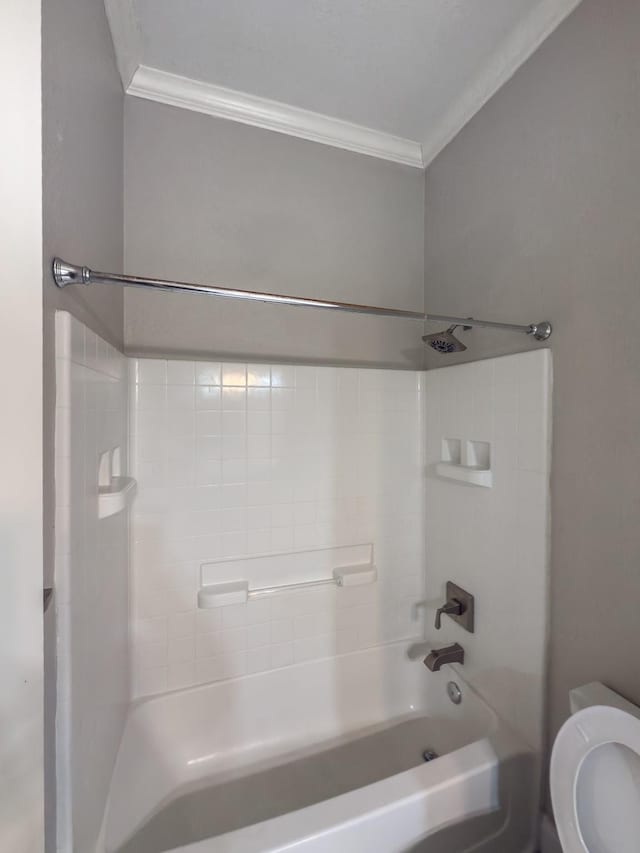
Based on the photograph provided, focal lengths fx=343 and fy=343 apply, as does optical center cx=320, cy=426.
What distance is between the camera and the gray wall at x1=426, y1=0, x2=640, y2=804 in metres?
0.80

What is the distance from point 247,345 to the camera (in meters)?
1.38

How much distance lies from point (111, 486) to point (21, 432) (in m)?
0.44

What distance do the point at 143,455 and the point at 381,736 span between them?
1477mm

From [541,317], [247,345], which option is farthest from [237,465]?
[541,317]

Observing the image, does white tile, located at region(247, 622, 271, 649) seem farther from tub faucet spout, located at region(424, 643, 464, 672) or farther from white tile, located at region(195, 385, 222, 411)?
white tile, located at region(195, 385, 222, 411)

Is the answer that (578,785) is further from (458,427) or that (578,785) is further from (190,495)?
(190,495)

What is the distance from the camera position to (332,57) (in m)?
1.16

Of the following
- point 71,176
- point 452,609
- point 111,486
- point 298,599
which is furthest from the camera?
point 298,599

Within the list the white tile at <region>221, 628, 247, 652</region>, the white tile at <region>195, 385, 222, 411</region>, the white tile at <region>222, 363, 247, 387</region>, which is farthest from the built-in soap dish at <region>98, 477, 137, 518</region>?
the white tile at <region>221, 628, 247, 652</region>

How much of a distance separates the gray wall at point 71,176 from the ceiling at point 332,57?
20 cm

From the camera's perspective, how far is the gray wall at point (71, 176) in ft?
2.00

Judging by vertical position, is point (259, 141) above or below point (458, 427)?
above

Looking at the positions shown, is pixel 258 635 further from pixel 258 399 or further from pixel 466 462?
pixel 466 462

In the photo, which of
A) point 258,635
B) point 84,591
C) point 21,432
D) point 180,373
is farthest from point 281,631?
point 21,432
